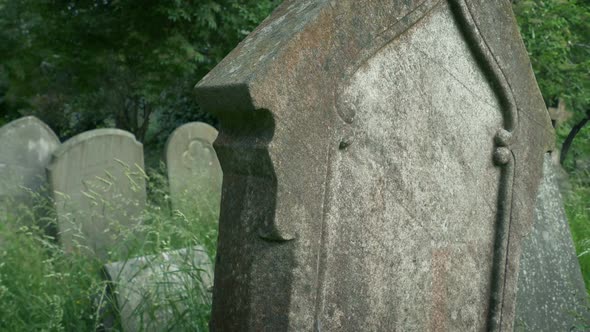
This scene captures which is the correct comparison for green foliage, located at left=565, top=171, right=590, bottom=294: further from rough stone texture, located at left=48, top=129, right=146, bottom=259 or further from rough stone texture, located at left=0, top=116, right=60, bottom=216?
rough stone texture, located at left=0, top=116, right=60, bottom=216

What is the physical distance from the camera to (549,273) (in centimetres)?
331

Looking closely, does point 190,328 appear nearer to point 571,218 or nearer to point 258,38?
point 258,38

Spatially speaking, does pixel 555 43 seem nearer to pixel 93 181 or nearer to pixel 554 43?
pixel 554 43

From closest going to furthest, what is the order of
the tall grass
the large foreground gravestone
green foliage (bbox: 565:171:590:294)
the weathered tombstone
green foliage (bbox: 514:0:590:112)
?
the large foreground gravestone, the tall grass, green foliage (bbox: 565:171:590:294), the weathered tombstone, green foliage (bbox: 514:0:590:112)

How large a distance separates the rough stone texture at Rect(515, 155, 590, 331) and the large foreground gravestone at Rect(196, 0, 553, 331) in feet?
2.60

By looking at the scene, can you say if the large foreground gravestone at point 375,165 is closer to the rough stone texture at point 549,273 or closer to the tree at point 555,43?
the rough stone texture at point 549,273

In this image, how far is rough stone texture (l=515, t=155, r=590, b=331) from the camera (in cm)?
321

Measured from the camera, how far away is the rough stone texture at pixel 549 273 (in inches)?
127

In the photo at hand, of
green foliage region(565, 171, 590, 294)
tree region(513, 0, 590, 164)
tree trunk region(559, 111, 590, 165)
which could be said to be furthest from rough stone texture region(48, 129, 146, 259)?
tree trunk region(559, 111, 590, 165)

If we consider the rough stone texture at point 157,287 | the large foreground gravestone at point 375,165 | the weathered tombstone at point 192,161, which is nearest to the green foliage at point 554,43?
the weathered tombstone at point 192,161

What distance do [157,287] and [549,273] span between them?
1.90m

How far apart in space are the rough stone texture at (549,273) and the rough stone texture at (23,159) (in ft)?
10.6

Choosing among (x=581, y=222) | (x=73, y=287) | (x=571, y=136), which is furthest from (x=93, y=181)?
(x=571, y=136)

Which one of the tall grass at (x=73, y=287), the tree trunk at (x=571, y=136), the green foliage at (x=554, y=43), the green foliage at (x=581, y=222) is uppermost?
the green foliage at (x=554, y=43)
